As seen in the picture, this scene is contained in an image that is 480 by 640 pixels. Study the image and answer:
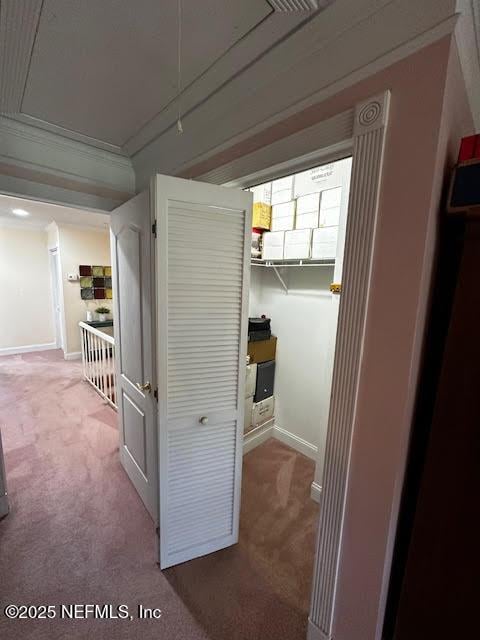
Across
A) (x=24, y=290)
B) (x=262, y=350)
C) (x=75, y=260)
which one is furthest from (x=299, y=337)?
(x=24, y=290)

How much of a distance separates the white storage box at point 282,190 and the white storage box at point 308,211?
147 millimetres

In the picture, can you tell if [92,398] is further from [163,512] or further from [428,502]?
[428,502]

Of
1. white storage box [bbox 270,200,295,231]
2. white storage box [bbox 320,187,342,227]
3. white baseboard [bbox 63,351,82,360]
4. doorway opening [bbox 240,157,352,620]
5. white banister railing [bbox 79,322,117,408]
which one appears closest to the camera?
doorway opening [bbox 240,157,352,620]

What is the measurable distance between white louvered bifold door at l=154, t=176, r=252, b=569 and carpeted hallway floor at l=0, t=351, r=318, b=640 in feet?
0.58

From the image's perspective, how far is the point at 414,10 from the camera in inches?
31.0

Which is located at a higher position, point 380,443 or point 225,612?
point 380,443

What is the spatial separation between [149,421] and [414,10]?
2012 millimetres

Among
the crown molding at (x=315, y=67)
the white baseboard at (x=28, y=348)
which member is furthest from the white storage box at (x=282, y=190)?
the white baseboard at (x=28, y=348)

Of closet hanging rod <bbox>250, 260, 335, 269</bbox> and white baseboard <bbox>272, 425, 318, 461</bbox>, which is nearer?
closet hanging rod <bbox>250, 260, 335, 269</bbox>

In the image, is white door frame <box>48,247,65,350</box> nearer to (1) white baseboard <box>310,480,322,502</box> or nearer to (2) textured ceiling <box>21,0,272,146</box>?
(2) textured ceiling <box>21,0,272,146</box>

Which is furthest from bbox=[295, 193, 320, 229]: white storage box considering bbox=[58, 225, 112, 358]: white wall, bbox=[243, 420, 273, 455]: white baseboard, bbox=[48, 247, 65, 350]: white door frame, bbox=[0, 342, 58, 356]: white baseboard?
bbox=[0, 342, 58, 356]: white baseboard

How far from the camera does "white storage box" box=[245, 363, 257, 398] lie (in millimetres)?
2512

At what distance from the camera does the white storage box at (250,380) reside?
8.24 feet

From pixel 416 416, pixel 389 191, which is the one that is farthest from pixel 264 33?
pixel 416 416
